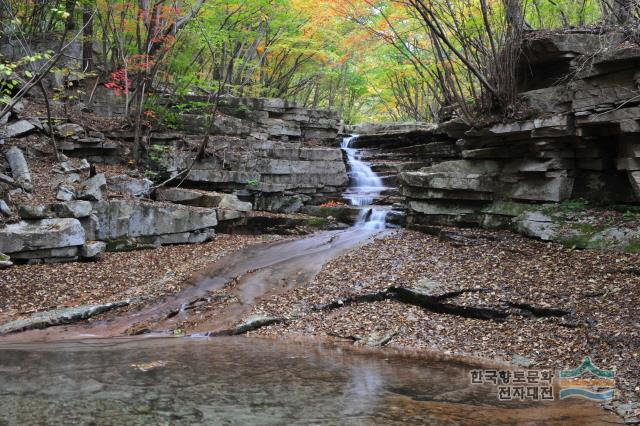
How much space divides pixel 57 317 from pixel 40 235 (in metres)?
2.73

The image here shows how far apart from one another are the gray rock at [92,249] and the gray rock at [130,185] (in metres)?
2.18

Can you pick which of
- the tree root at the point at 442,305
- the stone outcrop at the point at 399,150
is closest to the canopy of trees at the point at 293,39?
the stone outcrop at the point at 399,150

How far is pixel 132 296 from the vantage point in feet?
28.9

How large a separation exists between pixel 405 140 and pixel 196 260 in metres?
10.9

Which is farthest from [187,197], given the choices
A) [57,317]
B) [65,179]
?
[57,317]

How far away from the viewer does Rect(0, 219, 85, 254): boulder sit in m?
9.47

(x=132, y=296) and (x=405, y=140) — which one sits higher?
(x=405, y=140)

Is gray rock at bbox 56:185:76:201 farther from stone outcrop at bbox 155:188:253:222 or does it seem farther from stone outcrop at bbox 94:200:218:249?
stone outcrop at bbox 155:188:253:222

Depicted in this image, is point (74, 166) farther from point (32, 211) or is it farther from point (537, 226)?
point (537, 226)

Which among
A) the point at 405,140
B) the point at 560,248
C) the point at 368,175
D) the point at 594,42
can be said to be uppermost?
the point at 594,42

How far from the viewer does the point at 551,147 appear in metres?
10.1

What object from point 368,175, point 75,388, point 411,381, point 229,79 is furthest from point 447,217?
point 229,79

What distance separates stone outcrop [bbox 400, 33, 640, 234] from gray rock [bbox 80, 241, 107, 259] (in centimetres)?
764

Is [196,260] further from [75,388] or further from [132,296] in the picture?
[75,388]
